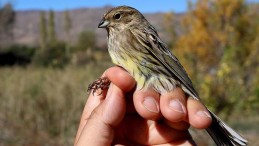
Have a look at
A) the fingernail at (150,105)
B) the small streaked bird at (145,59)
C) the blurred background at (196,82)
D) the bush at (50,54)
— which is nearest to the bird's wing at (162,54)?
the small streaked bird at (145,59)

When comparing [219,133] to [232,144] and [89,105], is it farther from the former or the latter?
[89,105]

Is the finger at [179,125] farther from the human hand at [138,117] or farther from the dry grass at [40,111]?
the dry grass at [40,111]

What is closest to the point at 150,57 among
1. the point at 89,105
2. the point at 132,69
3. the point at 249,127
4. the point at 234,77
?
the point at 132,69

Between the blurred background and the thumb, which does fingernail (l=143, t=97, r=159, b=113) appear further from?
the blurred background

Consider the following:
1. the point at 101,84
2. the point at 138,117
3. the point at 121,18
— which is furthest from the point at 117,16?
the point at 138,117

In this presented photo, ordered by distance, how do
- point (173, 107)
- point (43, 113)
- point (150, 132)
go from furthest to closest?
point (43, 113)
point (150, 132)
point (173, 107)

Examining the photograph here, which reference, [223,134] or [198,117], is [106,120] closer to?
[198,117]
